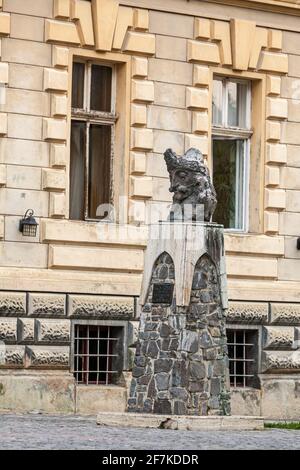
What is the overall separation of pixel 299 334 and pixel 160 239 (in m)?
7.10

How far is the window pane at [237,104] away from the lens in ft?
102

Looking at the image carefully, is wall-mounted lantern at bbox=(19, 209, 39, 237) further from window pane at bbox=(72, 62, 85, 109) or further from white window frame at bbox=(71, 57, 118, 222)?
window pane at bbox=(72, 62, 85, 109)

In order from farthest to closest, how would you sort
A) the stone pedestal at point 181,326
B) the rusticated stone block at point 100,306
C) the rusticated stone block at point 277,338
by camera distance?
1. the rusticated stone block at point 277,338
2. the rusticated stone block at point 100,306
3. the stone pedestal at point 181,326

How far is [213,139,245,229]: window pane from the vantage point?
1224 inches

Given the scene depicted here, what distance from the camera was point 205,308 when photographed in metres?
24.7

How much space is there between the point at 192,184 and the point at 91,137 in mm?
4972

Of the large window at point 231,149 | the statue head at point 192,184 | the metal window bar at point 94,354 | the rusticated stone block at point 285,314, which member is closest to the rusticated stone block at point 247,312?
the rusticated stone block at point 285,314

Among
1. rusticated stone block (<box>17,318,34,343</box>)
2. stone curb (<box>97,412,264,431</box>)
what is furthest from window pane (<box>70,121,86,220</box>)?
stone curb (<box>97,412,264,431</box>)

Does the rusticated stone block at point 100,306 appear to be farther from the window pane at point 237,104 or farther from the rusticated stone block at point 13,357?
the window pane at point 237,104

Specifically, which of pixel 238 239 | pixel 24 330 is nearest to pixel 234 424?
pixel 24 330

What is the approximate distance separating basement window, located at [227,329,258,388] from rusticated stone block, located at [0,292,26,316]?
4.23m

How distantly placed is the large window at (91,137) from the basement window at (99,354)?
1734 millimetres

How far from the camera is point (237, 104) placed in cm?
3127
